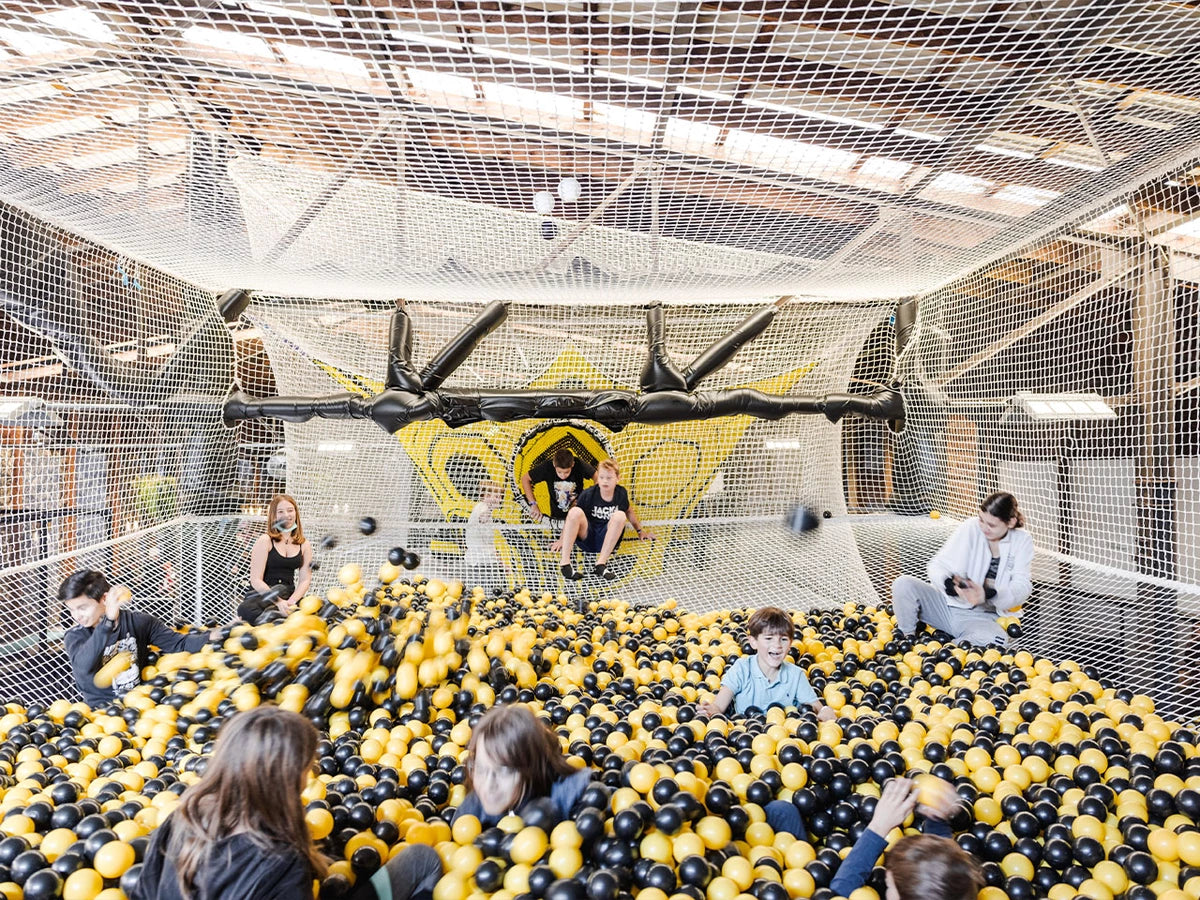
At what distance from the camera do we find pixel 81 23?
2.26 m

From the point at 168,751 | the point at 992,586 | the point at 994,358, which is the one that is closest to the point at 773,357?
the point at 994,358

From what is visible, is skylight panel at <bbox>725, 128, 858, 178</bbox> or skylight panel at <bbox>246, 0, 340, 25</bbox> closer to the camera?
skylight panel at <bbox>246, 0, 340, 25</bbox>

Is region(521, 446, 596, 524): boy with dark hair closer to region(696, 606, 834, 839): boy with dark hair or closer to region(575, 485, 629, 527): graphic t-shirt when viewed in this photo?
region(575, 485, 629, 527): graphic t-shirt

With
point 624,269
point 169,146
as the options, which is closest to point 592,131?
point 624,269

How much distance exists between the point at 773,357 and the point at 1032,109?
2986 mm

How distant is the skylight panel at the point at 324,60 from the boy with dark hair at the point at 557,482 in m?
3.58

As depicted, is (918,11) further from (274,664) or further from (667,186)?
(274,664)

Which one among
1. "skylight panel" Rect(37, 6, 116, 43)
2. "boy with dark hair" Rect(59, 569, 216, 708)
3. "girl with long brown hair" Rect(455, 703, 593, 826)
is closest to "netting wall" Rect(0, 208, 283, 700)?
"boy with dark hair" Rect(59, 569, 216, 708)

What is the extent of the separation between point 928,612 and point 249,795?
150 inches

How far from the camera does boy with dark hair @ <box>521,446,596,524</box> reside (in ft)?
19.0

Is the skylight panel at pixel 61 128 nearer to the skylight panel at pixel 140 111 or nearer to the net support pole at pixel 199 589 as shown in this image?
the skylight panel at pixel 140 111

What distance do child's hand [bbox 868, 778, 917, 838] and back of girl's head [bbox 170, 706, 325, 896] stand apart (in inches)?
52.7

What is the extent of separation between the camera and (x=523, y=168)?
3268 millimetres

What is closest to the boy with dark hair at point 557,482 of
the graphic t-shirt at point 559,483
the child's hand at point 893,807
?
the graphic t-shirt at point 559,483
